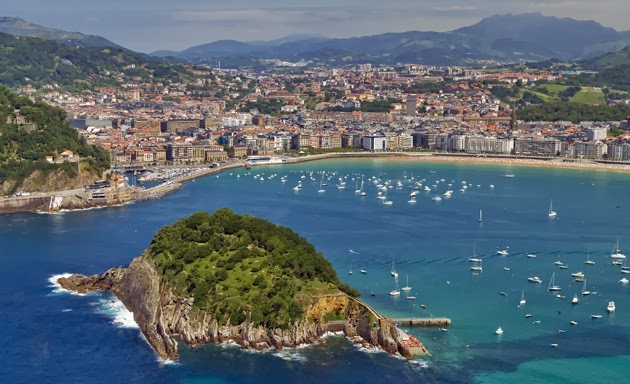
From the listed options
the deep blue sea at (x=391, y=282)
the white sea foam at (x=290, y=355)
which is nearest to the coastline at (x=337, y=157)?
the deep blue sea at (x=391, y=282)

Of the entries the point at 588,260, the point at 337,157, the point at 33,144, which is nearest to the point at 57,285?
the point at 588,260

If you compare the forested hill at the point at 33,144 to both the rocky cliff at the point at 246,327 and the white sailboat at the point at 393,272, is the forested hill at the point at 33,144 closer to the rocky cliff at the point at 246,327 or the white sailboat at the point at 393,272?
the white sailboat at the point at 393,272

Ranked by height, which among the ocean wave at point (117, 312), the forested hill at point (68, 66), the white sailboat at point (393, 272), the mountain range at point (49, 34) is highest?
the mountain range at point (49, 34)

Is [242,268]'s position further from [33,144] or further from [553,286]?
[33,144]

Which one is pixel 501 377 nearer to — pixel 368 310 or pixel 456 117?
pixel 368 310

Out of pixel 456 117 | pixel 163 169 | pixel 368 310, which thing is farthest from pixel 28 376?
pixel 456 117

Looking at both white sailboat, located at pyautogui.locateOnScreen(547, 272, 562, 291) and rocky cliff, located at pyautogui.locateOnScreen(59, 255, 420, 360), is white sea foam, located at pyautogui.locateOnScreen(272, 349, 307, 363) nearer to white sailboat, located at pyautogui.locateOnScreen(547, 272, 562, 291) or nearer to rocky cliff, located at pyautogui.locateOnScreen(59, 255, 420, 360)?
rocky cliff, located at pyautogui.locateOnScreen(59, 255, 420, 360)
